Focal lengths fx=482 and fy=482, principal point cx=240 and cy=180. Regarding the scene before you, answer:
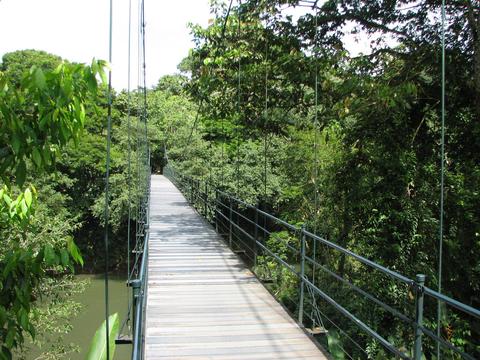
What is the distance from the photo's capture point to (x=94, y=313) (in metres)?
17.6

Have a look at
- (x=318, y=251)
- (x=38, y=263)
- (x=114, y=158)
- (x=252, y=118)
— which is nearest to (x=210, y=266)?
(x=252, y=118)

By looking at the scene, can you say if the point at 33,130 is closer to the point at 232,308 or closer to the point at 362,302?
the point at 232,308

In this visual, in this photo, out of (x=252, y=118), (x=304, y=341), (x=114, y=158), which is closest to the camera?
(x=304, y=341)

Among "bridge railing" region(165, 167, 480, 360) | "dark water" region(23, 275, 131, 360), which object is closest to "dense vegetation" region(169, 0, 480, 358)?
"bridge railing" region(165, 167, 480, 360)

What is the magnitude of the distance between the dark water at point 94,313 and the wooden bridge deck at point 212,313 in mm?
7989

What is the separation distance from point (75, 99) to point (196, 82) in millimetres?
7454

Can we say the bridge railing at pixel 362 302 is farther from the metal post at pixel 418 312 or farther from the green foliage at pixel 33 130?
→ the green foliage at pixel 33 130

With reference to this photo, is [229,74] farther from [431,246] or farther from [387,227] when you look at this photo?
[431,246]

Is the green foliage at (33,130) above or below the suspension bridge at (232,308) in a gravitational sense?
above

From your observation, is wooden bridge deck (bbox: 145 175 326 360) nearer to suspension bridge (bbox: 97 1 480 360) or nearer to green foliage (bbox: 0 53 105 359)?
suspension bridge (bbox: 97 1 480 360)

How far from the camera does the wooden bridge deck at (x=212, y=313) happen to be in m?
3.30

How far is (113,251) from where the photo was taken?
2455 centimetres

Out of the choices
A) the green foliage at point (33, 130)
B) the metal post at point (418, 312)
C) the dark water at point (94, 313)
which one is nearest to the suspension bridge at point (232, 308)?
the metal post at point (418, 312)

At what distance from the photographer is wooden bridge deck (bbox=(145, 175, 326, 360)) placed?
330 centimetres
